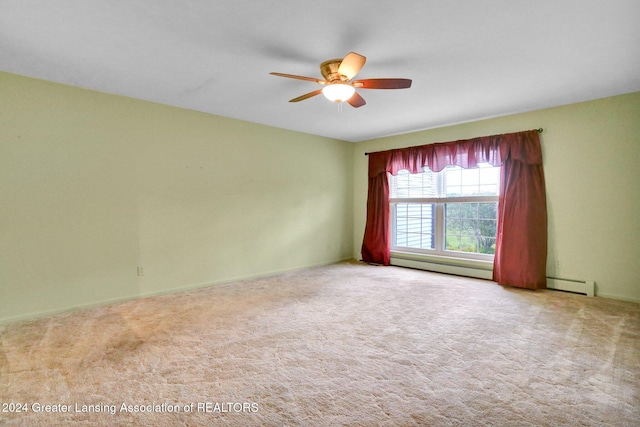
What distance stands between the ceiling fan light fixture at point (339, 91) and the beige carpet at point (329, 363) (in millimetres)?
2021

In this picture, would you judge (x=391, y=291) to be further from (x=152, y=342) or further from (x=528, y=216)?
(x=152, y=342)

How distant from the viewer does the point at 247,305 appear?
3352mm

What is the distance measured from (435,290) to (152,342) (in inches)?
124

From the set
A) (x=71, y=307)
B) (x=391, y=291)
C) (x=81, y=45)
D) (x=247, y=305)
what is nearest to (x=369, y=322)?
(x=391, y=291)

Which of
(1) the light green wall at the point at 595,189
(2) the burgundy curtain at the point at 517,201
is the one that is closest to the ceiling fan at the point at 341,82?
(2) the burgundy curtain at the point at 517,201

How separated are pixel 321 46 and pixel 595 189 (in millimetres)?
3640

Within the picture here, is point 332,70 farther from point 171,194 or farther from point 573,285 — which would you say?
point 573,285

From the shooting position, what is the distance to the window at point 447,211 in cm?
455

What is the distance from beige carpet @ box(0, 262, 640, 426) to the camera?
1.64 metres

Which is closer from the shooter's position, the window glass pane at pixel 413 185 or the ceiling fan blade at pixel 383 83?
the ceiling fan blade at pixel 383 83

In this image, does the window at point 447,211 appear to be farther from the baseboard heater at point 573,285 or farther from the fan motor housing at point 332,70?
the fan motor housing at point 332,70

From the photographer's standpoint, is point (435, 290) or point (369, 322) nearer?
point (369, 322)

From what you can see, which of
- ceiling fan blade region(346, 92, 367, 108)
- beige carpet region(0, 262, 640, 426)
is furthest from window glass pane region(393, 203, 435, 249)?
ceiling fan blade region(346, 92, 367, 108)

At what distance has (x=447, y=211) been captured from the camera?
4.99 metres
